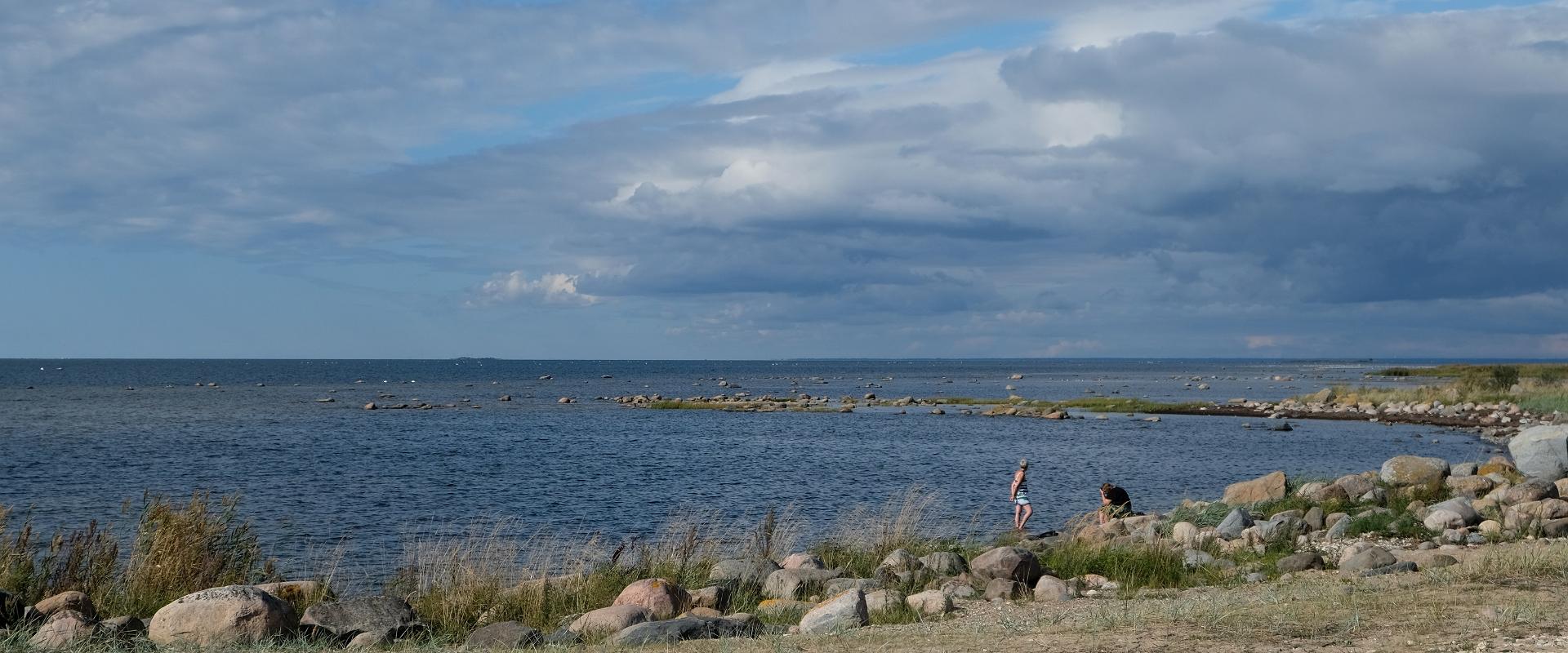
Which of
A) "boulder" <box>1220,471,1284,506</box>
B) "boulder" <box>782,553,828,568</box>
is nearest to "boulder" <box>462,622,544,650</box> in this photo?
"boulder" <box>782,553,828,568</box>

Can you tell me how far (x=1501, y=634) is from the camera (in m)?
9.42

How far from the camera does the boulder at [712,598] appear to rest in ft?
50.0

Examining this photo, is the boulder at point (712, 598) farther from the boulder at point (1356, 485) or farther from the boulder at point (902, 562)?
the boulder at point (1356, 485)

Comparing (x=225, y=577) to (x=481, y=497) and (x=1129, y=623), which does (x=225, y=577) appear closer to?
(x=1129, y=623)

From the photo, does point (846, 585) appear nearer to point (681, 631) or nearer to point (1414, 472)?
point (681, 631)

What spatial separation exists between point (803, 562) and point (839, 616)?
531cm

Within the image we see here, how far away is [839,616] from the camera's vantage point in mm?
12703

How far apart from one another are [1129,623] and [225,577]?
494 inches

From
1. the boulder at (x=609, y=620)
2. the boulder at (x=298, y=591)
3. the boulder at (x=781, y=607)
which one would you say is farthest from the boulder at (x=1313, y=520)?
the boulder at (x=298, y=591)

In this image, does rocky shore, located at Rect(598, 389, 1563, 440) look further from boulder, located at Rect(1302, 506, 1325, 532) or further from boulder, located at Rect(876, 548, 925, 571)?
boulder, located at Rect(876, 548, 925, 571)

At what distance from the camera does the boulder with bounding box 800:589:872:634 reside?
12.5 m

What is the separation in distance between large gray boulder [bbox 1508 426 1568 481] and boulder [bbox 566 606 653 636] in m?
24.0

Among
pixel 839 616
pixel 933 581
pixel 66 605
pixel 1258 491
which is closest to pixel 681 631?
pixel 839 616

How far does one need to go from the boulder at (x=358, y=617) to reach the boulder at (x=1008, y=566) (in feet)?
23.9
